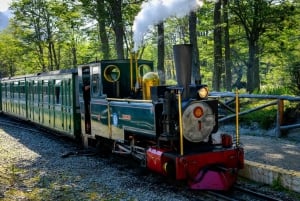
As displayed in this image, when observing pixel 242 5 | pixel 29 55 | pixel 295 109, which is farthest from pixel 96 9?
pixel 29 55

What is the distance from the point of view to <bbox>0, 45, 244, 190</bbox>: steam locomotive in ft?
22.1

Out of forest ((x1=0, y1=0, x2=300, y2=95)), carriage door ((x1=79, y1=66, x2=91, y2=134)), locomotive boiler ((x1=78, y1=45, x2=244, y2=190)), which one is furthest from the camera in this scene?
forest ((x1=0, y1=0, x2=300, y2=95))

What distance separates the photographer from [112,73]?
371 inches

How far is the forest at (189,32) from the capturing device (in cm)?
1566

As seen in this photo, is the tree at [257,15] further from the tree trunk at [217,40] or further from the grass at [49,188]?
the grass at [49,188]

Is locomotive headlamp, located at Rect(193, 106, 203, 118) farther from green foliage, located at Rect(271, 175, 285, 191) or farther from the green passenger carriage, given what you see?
the green passenger carriage

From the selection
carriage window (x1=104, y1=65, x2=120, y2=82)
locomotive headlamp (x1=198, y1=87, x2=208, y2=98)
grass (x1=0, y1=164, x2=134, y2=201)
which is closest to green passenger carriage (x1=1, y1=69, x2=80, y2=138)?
carriage window (x1=104, y1=65, x2=120, y2=82)

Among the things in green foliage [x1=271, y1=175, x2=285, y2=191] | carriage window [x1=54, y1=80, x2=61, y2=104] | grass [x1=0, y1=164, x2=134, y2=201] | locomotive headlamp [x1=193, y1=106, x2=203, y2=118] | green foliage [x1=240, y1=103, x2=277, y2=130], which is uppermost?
carriage window [x1=54, y1=80, x2=61, y2=104]

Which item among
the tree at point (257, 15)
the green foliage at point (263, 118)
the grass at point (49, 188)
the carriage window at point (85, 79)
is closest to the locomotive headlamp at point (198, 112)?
the grass at point (49, 188)

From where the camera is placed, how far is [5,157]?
417 inches

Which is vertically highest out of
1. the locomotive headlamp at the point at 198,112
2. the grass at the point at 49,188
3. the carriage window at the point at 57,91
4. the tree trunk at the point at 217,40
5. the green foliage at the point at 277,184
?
the tree trunk at the point at 217,40

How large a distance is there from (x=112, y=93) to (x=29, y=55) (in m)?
29.1

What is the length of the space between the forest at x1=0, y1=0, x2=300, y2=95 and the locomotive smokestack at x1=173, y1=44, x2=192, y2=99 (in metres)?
0.70

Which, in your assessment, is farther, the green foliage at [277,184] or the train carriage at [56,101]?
Answer: the train carriage at [56,101]
